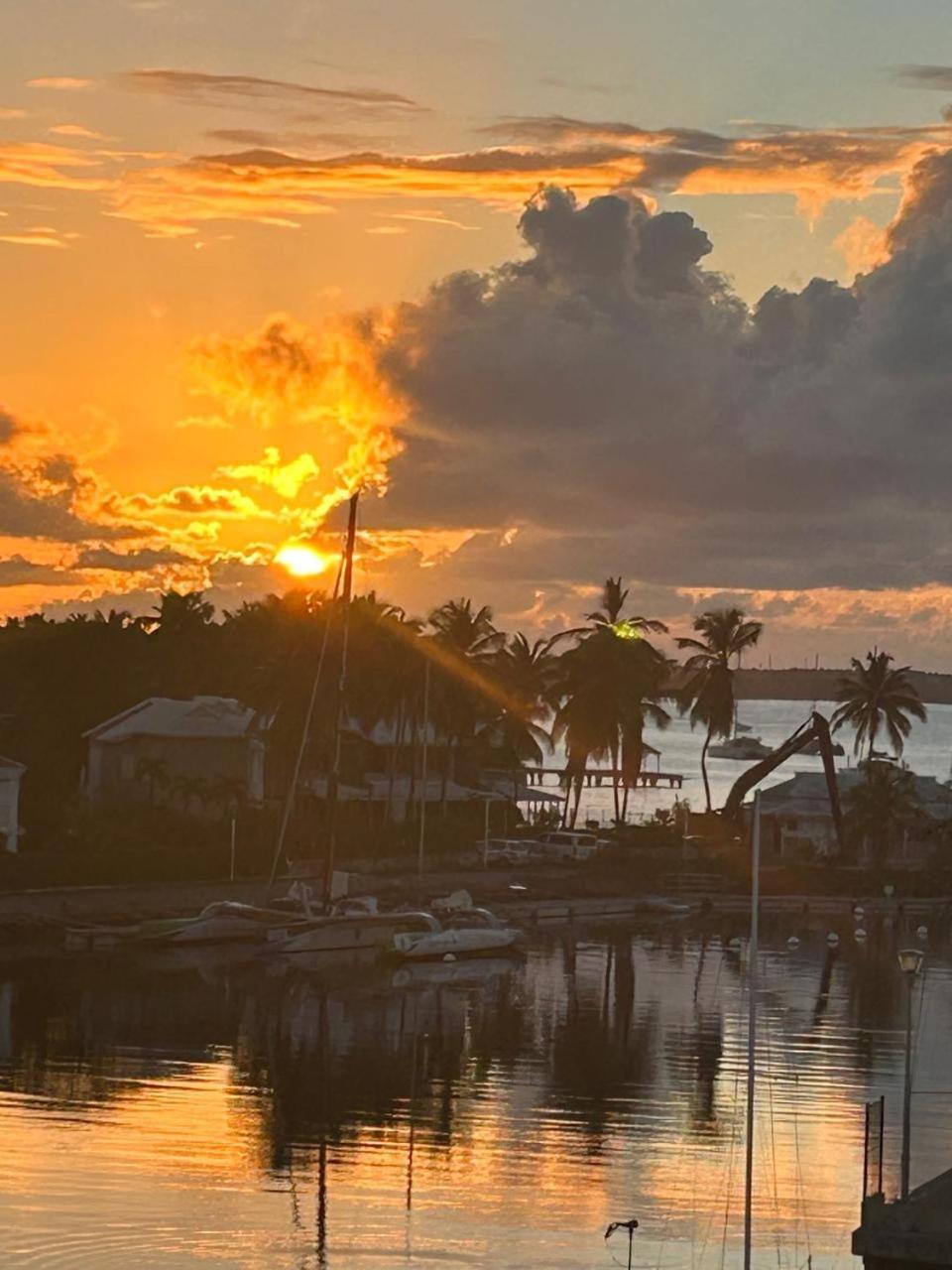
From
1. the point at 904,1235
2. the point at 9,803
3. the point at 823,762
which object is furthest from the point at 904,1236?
the point at 823,762

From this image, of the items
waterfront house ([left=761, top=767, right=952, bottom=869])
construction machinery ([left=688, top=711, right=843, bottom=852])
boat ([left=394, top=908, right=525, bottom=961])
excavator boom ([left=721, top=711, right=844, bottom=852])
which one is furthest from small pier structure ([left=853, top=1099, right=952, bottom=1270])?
waterfront house ([left=761, top=767, right=952, bottom=869])

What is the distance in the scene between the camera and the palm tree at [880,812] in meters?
120

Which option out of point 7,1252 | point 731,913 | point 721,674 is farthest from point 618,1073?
point 721,674

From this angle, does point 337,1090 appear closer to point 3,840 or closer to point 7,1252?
point 7,1252

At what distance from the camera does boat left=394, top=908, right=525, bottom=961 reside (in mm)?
86688

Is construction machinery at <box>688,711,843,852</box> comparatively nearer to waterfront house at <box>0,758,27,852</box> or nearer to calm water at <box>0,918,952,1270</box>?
calm water at <box>0,918,952,1270</box>

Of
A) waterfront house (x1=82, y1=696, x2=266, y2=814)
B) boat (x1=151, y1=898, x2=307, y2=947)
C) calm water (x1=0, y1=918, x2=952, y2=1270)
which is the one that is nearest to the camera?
calm water (x1=0, y1=918, x2=952, y2=1270)

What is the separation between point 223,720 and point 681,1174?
64.6 m

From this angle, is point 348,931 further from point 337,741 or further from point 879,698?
point 879,698

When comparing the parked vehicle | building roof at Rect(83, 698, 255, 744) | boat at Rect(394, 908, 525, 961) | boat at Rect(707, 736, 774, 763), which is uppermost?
boat at Rect(707, 736, 774, 763)

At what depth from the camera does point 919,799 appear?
417 ft

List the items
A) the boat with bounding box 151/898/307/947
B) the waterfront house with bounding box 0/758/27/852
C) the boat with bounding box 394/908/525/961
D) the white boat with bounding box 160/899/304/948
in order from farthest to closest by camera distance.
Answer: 1. the waterfront house with bounding box 0/758/27/852
2. the boat with bounding box 394/908/525/961
3. the white boat with bounding box 160/899/304/948
4. the boat with bounding box 151/898/307/947

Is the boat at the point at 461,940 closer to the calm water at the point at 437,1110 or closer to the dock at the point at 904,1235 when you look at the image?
the calm water at the point at 437,1110

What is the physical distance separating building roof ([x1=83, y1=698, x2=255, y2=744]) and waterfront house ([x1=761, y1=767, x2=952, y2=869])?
30.6 metres
